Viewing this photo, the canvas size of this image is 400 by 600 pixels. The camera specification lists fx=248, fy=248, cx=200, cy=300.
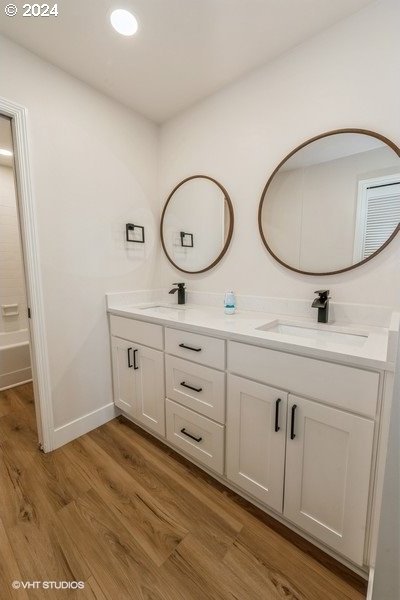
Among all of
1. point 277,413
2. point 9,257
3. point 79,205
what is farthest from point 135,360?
point 9,257

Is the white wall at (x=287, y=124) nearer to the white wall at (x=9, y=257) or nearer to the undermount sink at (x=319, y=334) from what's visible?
the undermount sink at (x=319, y=334)

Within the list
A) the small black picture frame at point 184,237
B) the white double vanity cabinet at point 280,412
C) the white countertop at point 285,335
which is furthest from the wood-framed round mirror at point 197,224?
the white double vanity cabinet at point 280,412

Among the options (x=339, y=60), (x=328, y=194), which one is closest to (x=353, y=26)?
(x=339, y=60)

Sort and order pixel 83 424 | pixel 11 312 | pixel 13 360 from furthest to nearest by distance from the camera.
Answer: pixel 11 312 < pixel 13 360 < pixel 83 424

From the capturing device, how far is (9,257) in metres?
2.81

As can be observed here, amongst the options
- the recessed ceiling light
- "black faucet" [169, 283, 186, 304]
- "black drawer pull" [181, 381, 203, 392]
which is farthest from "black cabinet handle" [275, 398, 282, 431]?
the recessed ceiling light

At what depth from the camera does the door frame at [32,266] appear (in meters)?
1.39

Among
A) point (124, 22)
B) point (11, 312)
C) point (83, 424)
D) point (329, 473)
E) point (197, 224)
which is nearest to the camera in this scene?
point (329, 473)

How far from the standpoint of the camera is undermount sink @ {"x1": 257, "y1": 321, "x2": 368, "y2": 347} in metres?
1.19

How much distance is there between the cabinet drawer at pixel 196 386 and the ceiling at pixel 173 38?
1787 mm

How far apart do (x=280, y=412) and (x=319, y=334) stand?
18.4 inches

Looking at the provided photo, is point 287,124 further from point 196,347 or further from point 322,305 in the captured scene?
point 196,347

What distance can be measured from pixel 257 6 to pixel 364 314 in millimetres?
1617

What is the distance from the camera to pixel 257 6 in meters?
1.20
